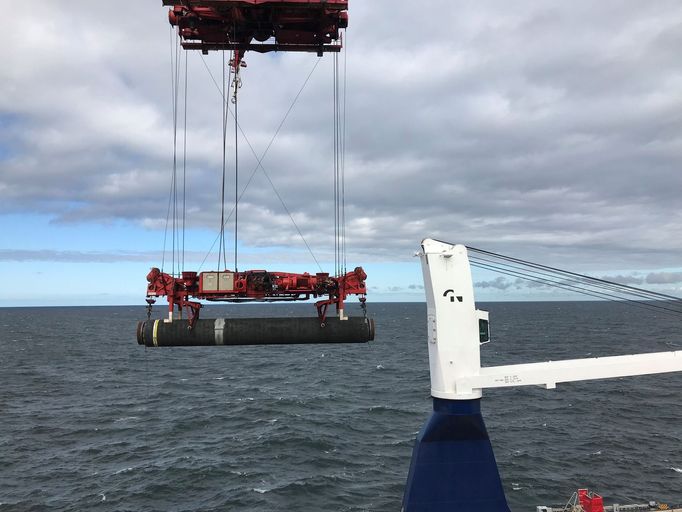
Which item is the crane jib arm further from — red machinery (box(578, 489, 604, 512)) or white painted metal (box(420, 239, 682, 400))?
red machinery (box(578, 489, 604, 512))

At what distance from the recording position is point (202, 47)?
2002 cm

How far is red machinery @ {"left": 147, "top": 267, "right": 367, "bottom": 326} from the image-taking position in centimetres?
1564

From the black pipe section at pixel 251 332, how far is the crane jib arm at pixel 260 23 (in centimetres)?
1149

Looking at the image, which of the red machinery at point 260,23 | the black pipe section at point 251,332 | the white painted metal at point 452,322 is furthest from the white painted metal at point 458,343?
the red machinery at point 260,23

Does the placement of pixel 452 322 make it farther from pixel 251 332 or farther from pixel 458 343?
pixel 251 332

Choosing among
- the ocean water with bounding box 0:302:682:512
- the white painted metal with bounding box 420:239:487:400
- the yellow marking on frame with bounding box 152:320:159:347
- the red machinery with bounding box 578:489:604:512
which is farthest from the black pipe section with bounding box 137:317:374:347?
the ocean water with bounding box 0:302:682:512

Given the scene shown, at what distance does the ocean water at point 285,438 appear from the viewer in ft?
87.6

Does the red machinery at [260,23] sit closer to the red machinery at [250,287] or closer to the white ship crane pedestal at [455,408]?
the red machinery at [250,287]

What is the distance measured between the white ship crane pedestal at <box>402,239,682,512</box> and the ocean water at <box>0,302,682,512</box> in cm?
1403

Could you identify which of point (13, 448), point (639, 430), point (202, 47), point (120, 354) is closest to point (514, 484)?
point (639, 430)

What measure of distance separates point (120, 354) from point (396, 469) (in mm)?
72181

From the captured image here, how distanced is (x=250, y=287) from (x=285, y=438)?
23.5 meters

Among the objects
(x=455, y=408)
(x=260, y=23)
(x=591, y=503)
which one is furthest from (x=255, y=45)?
(x=591, y=503)

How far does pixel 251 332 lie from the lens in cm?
1539
